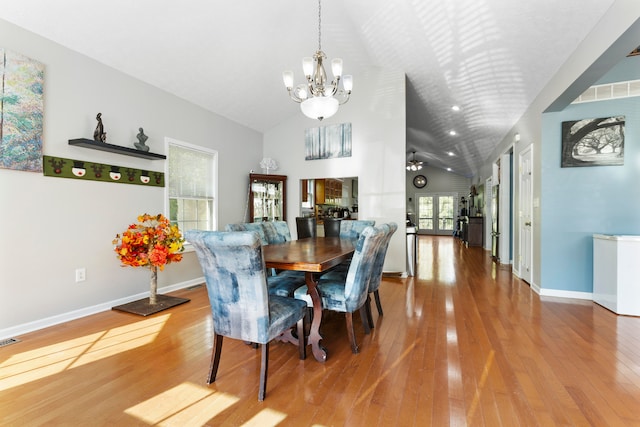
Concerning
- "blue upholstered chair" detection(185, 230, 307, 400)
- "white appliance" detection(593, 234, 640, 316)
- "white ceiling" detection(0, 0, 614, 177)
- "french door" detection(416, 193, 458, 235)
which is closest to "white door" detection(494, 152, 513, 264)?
"white ceiling" detection(0, 0, 614, 177)

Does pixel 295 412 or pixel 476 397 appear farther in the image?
pixel 476 397

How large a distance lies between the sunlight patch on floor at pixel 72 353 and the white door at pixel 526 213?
4.91m

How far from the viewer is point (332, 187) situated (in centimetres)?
691

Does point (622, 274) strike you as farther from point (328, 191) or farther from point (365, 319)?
point (328, 191)

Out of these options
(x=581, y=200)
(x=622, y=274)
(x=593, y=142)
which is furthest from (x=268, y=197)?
(x=622, y=274)

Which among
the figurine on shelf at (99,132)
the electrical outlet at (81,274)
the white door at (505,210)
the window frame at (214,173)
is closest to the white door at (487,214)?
the white door at (505,210)

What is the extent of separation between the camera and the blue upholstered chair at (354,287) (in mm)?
2193

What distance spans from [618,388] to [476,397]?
92 cm

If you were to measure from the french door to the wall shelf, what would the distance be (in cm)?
1244

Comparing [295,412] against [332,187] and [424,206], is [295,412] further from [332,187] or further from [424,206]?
[424,206]

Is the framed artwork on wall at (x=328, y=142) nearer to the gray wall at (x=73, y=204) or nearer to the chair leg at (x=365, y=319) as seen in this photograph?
the gray wall at (x=73, y=204)

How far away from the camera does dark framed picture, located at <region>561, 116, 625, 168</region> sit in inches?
138

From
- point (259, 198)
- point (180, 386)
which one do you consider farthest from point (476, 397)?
point (259, 198)

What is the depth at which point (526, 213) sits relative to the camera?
15.1ft
